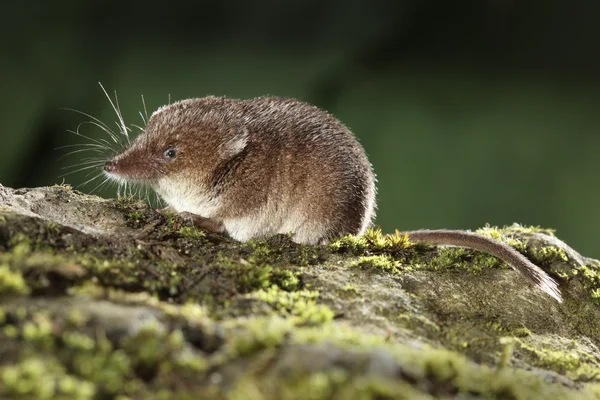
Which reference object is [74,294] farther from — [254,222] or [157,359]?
[254,222]

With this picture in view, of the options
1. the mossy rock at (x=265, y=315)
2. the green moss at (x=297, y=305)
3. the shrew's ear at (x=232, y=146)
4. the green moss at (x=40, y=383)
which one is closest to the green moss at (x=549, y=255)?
the mossy rock at (x=265, y=315)

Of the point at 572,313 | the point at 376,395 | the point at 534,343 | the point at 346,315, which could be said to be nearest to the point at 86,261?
the point at 346,315

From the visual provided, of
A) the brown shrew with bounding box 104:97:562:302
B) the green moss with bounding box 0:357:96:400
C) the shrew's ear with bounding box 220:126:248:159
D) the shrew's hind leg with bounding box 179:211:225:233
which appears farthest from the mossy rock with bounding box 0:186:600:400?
the shrew's ear with bounding box 220:126:248:159

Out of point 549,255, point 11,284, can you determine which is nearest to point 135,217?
point 11,284

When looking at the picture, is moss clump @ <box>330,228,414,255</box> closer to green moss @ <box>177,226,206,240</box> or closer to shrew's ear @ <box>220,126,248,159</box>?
green moss @ <box>177,226,206,240</box>

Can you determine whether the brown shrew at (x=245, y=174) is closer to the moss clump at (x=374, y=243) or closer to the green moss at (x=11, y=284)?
the moss clump at (x=374, y=243)

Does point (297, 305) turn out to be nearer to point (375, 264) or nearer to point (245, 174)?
point (375, 264)
